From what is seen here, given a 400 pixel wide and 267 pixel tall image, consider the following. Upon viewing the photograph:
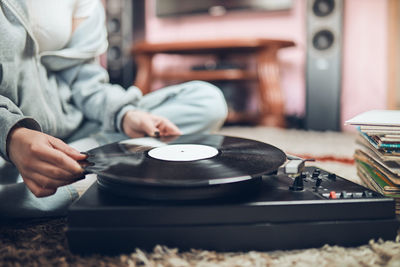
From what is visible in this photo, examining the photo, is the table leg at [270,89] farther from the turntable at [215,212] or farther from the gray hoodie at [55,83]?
the turntable at [215,212]

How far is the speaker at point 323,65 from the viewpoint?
87.5 inches

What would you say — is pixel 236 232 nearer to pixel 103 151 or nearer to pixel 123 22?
pixel 103 151

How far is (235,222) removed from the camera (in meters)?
0.45

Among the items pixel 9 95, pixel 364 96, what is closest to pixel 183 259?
pixel 9 95

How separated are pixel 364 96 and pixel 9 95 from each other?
7.23ft

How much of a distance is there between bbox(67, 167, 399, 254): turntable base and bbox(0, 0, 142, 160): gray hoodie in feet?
0.69

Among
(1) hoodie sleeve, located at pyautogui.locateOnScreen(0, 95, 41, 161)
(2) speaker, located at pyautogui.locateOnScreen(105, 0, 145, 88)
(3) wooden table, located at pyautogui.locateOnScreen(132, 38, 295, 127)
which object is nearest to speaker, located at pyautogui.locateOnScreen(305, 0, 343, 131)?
(3) wooden table, located at pyautogui.locateOnScreen(132, 38, 295, 127)

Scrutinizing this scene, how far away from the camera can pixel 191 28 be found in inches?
112

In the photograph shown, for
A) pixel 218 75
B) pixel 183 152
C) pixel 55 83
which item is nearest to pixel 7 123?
pixel 183 152

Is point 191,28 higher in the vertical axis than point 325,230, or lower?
higher

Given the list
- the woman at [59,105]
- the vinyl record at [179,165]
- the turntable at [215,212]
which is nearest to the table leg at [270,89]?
the woman at [59,105]

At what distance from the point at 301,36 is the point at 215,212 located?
2.33 m

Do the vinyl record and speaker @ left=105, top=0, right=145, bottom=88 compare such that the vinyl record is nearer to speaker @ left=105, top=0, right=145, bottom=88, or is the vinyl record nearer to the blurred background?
the blurred background

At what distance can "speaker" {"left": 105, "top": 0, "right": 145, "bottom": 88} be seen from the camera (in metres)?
2.78
